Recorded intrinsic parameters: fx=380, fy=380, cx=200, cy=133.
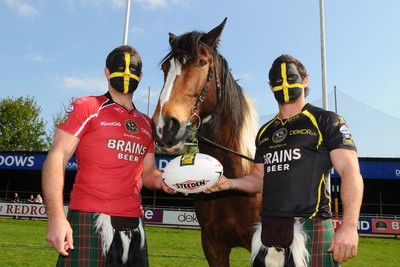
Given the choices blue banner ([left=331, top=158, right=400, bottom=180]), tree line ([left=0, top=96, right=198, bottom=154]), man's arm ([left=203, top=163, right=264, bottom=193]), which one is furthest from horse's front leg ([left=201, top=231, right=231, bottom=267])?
tree line ([left=0, top=96, right=198, bottom=154])

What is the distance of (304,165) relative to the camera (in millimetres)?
2855

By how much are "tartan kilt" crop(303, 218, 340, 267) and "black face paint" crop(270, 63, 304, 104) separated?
100 cm

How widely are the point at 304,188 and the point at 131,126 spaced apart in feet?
5.15

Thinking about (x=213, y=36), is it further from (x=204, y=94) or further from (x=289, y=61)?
(x=289, y=61)

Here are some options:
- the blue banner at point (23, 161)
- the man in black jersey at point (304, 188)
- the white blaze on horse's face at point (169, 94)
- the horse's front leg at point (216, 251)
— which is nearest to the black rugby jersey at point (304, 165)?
the man in black jersey at point (304, 188)

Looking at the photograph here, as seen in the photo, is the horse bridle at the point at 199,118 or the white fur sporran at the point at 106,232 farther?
the horse bridle at the point at 199,118

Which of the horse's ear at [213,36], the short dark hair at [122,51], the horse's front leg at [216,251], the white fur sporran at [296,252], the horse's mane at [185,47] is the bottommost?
the horse's front leg at [216,251]

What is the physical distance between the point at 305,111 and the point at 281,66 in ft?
1.39

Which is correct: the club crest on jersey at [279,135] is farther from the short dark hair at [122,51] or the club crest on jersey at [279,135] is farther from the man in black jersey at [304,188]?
the short dark hair at [122,51]

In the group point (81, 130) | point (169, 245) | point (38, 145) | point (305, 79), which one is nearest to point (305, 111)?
point (305, 79)

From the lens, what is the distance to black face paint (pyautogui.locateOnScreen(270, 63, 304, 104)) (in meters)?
3.12

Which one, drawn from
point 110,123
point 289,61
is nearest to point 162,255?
point 110,123

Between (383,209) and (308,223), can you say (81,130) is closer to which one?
(308,223)

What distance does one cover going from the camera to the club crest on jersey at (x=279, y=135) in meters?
3.04
